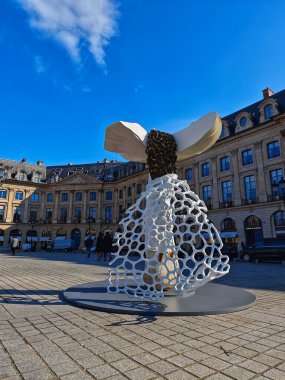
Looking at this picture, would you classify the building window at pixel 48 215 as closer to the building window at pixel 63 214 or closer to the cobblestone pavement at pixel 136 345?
the building window at pixel 63 214

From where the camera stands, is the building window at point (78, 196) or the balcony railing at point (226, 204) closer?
the balcony railing at point (226, 204)

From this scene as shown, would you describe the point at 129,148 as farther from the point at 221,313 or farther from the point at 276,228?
the point at 276,228

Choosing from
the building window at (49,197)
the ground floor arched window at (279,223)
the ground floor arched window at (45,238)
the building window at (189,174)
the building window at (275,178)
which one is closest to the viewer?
the ground floor arched window at (279,223)

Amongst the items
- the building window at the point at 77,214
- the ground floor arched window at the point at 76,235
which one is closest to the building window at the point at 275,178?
the ground floor arched window at the point at 76,235

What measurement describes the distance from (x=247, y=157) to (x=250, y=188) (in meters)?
3.65

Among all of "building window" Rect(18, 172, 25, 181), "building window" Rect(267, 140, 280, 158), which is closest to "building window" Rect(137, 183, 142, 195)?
"building window" Rect(267, 140, 280, 158)

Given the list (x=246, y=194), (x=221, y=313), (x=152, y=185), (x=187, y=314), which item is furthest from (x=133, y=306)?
(x=246, y=194)

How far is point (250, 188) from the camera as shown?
1205 inches

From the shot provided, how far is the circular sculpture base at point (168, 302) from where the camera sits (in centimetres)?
525

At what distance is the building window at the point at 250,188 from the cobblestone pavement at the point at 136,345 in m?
26.3

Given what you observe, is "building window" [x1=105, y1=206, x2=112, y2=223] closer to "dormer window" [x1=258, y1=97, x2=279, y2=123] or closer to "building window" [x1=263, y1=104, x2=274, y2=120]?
"dormer window" [x1=258, y1=97, x2=279, y2=123]

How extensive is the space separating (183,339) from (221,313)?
1.70 m

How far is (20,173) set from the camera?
56.2m

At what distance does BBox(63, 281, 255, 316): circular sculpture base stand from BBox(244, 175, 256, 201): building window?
25.0m
